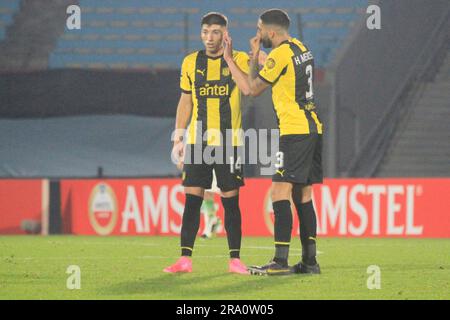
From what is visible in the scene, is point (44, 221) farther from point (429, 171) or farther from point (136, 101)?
point (429, 171)

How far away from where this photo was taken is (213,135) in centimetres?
881

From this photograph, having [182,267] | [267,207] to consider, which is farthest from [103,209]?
[182,267]

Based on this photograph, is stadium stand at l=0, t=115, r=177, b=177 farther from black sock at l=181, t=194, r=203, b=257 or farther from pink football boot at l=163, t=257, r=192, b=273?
pink football boot at l=163, t=257, r=192, b=273

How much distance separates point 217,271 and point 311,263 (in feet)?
2.56

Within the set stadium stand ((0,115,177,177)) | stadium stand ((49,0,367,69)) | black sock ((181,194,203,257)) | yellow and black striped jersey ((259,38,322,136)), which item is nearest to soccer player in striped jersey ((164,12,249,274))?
black sock ((181,194,203,257))

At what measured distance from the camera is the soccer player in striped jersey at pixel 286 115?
27.8 ft

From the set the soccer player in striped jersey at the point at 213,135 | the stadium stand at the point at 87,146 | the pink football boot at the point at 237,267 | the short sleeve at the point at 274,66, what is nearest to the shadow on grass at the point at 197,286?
the pink football boot at the point at 237,267

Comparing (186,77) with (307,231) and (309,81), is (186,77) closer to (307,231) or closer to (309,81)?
(309,81)

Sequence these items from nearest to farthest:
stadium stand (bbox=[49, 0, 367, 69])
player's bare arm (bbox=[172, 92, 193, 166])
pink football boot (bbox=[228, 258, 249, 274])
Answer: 1. pink football boot (bbox=[228, 258, 249, 274])
2. player's bare arm (bbox=[172, 92, 193, 166])
3. stadium stand (bbox=[49, 0, 367, 69])

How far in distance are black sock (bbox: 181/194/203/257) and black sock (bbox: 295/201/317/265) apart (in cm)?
82

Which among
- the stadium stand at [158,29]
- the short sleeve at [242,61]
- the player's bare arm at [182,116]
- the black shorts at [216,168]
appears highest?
the stadium stand at [158,29]

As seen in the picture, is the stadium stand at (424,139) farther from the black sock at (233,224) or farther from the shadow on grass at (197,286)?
the shadow on grass at (197,286)

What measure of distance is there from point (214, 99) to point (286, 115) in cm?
64

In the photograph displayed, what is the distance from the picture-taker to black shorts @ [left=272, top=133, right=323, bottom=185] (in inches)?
332
